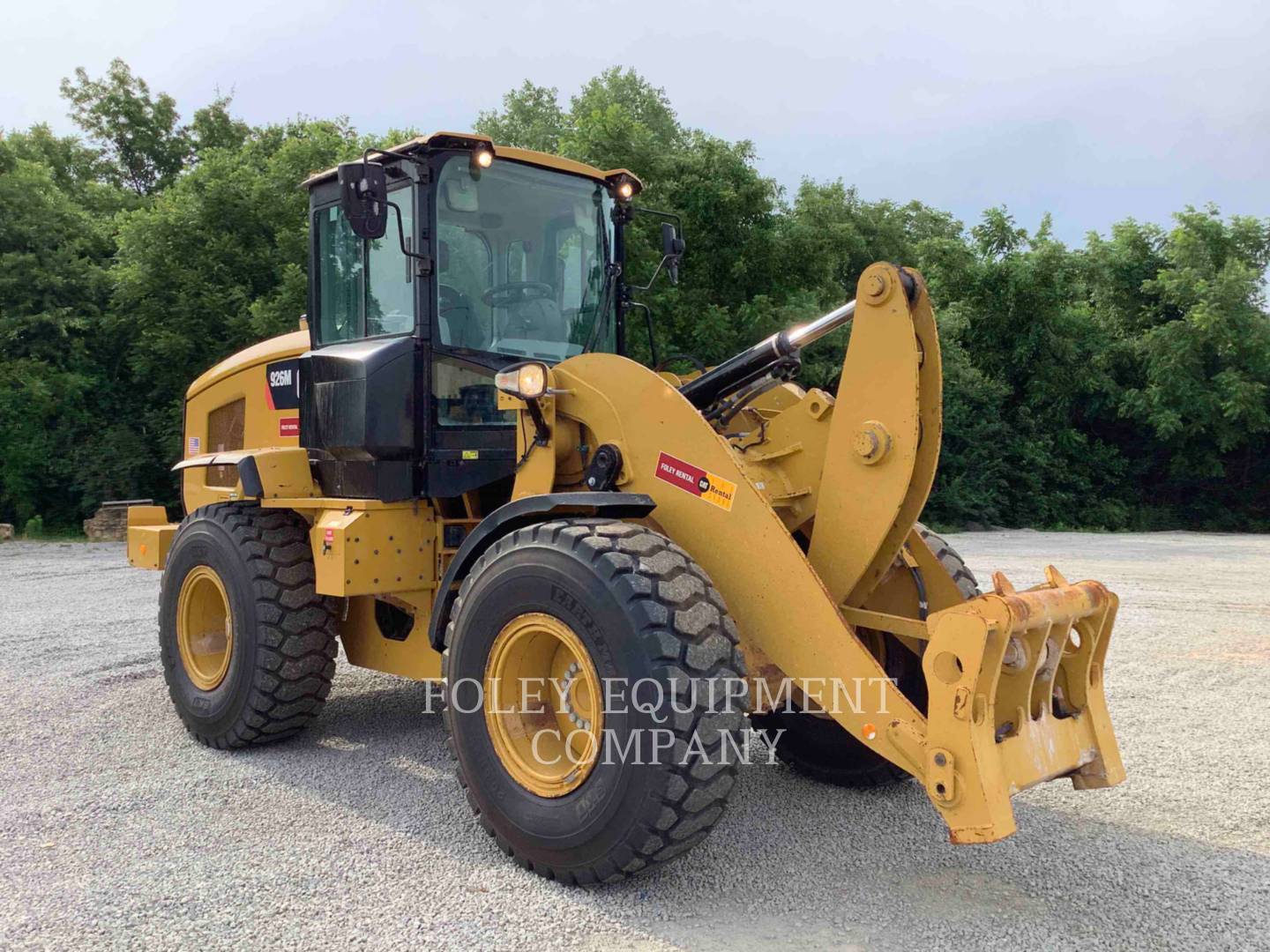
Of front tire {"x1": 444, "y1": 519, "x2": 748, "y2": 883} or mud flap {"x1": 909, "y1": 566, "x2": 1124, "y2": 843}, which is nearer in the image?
mud flap {"x1": 909, "y1": 566, "x2": 1124, "y2": 843}

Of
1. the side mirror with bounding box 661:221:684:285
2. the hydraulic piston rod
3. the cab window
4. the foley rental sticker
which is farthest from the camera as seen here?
the side mirror with bounding box 661:221:684:285

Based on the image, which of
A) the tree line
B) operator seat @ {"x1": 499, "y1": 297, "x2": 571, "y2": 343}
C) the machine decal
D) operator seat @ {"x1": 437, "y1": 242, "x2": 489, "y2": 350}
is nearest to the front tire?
operator seat @ {"x1": 437, "y1": 242, "x2": 489, "y2": 350}

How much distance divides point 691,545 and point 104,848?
2.38 m

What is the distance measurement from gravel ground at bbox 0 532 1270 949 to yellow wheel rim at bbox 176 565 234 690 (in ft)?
1.20

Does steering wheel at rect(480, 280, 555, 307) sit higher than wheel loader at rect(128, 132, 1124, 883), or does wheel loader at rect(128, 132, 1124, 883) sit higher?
steering wheel at rect(480, 280, 555, 307)

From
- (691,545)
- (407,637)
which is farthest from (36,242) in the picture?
(691,545)

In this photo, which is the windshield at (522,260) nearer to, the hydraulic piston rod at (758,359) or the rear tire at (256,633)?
the hydraulic piston rod at (758,359)

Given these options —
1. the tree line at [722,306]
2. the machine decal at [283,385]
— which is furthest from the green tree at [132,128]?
the machine decal at [283,385]

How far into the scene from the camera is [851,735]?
4.08 m

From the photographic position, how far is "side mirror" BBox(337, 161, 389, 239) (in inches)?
163

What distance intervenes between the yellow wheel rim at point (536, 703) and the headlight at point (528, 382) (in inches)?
33.7

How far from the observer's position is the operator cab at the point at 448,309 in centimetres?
450

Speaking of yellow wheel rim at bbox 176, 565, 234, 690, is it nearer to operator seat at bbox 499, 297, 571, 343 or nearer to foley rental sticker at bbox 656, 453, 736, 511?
operator seat at bbox 499, 297, 571, 343

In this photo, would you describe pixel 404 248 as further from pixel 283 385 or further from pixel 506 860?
pixel 506 860
